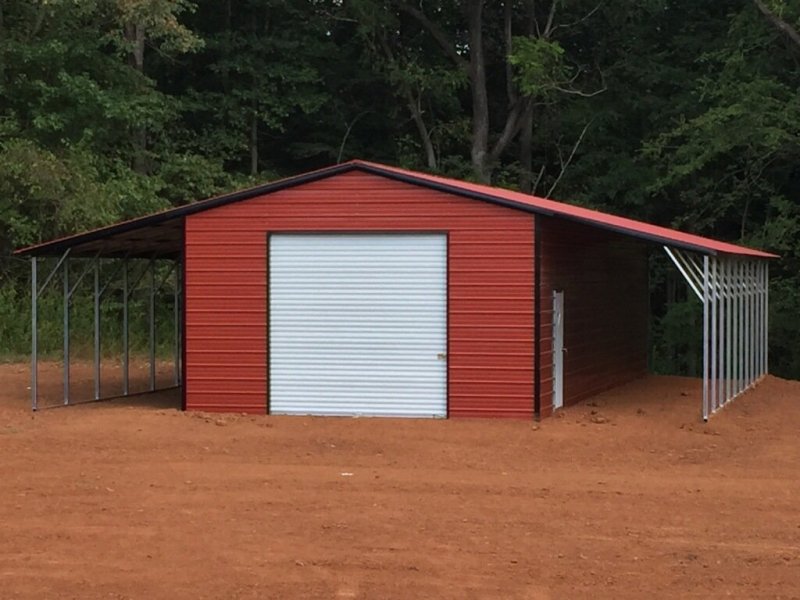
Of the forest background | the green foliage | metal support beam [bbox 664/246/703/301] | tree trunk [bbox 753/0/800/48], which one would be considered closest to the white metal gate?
metal support beam [bbox 664/246/703/301]

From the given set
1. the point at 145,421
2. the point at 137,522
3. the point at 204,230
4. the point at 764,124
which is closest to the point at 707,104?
the point at 764,124

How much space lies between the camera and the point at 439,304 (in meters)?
13.8

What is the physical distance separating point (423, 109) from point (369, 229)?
17373 mm

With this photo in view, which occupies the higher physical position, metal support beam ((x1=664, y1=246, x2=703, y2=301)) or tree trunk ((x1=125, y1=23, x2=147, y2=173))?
tree trunk ((x1=125, y1=23, x2=147, y2=173))

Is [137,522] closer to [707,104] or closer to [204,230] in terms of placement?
[204,230]

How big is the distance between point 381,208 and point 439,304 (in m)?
1.42

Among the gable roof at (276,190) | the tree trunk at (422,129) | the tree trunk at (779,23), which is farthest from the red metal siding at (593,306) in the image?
the tree trunk at (422,129)

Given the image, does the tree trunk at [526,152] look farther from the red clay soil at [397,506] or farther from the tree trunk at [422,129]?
the red clay soil at [397,506]

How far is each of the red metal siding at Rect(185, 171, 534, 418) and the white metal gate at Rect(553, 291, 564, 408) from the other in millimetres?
986

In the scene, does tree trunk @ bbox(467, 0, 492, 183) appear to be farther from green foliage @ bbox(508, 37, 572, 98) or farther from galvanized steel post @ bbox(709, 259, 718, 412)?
galvanized steel post @ bbox(709, 259, 718, 412)

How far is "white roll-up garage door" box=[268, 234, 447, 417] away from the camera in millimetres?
13852

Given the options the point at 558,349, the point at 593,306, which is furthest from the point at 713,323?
the point at 593,306

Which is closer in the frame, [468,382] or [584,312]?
[468,382]

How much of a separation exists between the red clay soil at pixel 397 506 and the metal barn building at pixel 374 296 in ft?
1.83
